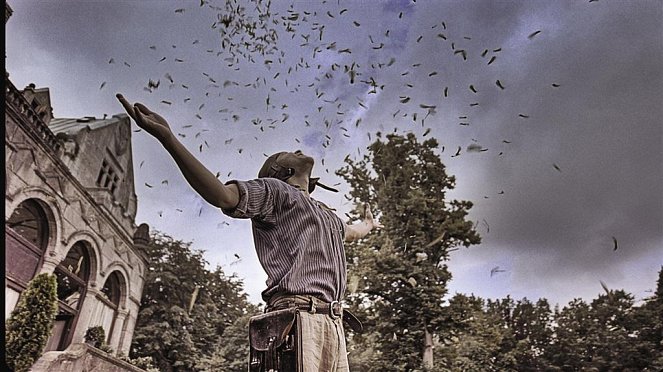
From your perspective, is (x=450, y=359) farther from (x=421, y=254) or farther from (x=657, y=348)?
(x=657, y=348)

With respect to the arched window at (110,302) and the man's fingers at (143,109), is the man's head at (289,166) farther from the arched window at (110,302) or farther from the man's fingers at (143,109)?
the arched window at (110,302)

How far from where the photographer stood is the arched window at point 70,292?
12695 millimetres

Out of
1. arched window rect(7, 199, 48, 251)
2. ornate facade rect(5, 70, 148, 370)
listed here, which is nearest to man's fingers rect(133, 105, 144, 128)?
ornate facade rect(5, 70, 148, 370)

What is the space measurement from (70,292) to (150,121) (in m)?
15.3

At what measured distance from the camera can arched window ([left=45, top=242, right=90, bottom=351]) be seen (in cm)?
1270

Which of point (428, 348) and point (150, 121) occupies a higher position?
point (428, 348)

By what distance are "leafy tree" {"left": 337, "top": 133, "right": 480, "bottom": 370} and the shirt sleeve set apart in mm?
13883

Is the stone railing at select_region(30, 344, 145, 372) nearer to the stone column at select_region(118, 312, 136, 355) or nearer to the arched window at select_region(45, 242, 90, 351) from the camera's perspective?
the arched window at select_region(45, 242, 90, 351)

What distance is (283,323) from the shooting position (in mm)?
1729

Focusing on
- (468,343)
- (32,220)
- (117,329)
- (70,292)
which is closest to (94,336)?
(117,329)

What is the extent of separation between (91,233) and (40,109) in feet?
11.8

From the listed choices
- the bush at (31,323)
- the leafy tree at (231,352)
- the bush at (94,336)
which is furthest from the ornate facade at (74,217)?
the leafy tree at (231,352)

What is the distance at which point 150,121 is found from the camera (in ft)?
5.05

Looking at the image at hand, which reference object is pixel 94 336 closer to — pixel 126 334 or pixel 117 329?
pixel 117 329
